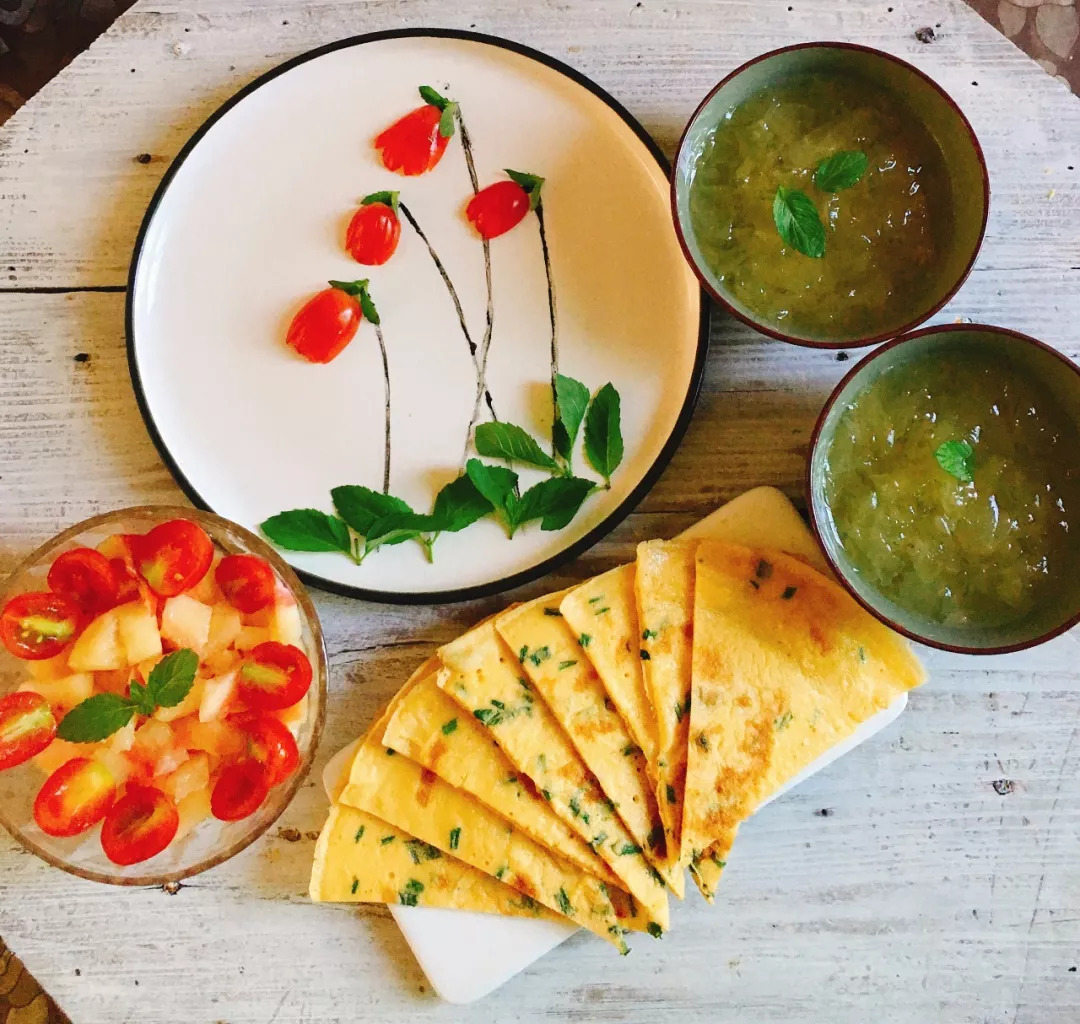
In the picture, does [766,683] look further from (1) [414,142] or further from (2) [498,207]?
(1) [414,142]

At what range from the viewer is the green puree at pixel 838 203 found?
1.94 metres

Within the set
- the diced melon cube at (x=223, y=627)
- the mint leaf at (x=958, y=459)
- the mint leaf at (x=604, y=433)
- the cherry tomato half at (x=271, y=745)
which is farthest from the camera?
the mint leaf at (x=604, y=433)

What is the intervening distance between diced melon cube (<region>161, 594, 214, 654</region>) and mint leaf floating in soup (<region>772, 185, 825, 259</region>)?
137 centimetres

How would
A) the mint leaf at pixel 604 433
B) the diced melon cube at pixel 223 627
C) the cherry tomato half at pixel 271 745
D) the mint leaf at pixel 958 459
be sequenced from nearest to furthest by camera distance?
the mint leaf at pixel 958 459
the cherry tomato half at pixel 271 745
the diced melon cube at pixel 223 627
the mint leaf at pixel 604 433

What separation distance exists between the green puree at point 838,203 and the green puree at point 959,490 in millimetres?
176

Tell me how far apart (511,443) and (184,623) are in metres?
0.77

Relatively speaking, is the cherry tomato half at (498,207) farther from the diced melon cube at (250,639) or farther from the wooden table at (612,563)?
the diced melon cube at (250,639)

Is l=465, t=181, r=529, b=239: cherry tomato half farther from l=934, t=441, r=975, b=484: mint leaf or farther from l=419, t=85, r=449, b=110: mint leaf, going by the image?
l=934, t=441, r=975, b=484: mint leaf

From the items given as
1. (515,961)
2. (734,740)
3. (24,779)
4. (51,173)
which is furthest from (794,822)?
(51,173)

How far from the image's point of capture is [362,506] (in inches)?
84.9

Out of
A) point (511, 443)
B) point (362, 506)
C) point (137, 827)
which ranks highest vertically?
point (511, 443)

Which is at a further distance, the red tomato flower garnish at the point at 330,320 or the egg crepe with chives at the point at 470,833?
the red tomato flower garnish at the point at 330,320

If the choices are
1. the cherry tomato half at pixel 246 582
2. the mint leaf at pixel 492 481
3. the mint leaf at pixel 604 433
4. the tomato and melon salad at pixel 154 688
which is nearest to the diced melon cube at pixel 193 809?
the tomato and melon salad at pixel 154 688

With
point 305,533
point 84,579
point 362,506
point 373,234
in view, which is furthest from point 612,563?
point 84,579
